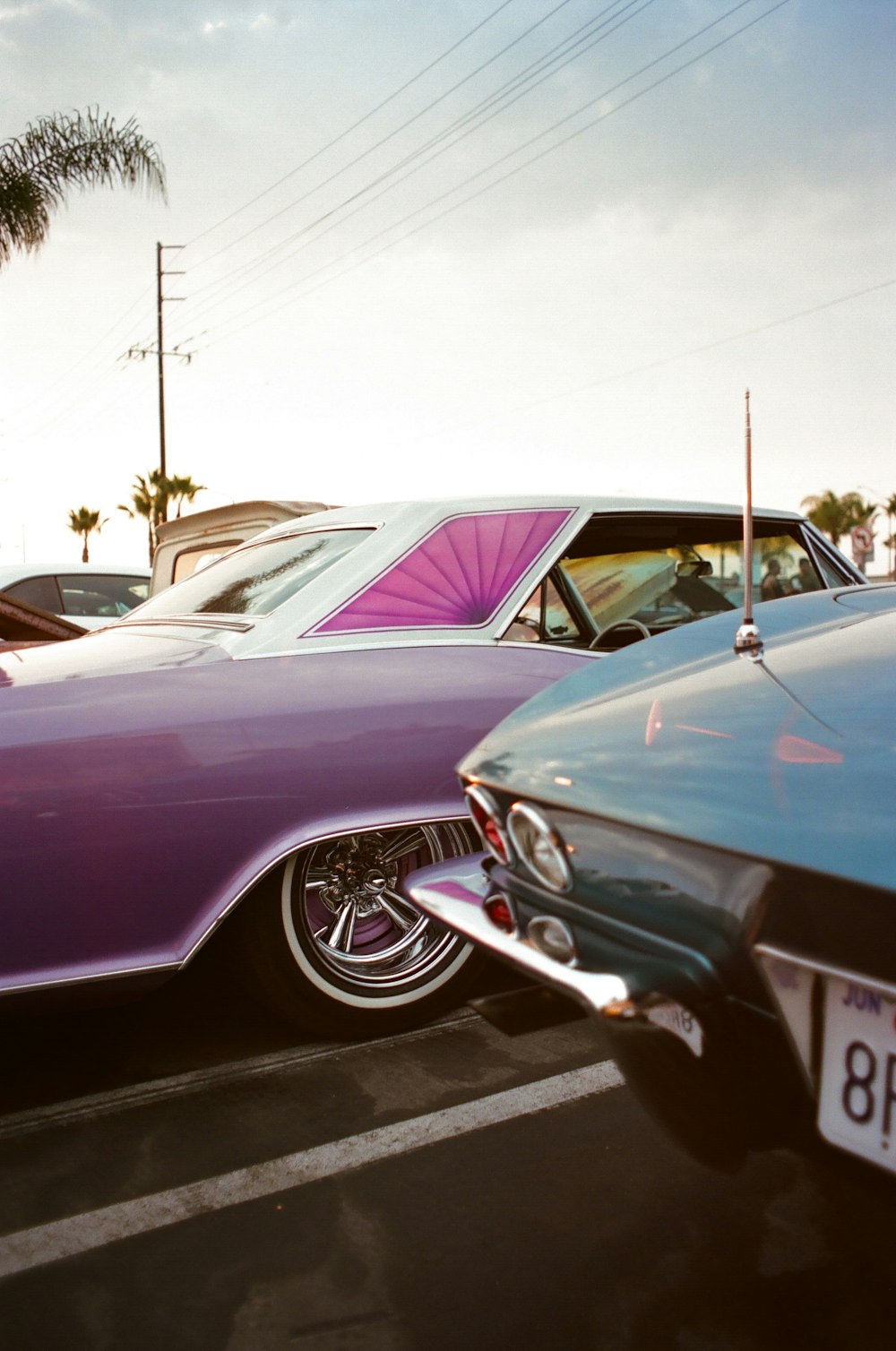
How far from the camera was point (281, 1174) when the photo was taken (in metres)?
2.38

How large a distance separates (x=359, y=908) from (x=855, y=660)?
1.74 metres

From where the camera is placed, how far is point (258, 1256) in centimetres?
209

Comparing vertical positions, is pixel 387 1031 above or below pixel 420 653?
below

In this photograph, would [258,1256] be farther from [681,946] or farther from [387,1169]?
[681,946]

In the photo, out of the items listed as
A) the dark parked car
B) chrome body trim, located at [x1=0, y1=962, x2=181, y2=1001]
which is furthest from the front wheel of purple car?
the dark parked car

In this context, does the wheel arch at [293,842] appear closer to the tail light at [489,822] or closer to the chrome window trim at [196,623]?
the chrome window trim at [196,623]

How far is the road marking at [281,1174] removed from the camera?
7.06 ft

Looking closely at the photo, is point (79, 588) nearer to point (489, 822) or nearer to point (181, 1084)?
point (181, 1084)

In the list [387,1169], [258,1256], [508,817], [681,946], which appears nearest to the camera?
[681,946]

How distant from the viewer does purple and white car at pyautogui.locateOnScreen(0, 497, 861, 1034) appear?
251 cm

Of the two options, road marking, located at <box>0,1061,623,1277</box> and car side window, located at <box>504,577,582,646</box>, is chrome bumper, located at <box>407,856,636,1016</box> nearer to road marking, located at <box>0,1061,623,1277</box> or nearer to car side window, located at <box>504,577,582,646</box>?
road marking, located at <box>0,1061,623,1277</box>

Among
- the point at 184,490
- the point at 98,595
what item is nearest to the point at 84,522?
the point at 184,490

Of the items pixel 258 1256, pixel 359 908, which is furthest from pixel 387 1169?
pixel 359 908

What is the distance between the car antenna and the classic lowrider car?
2 cm
